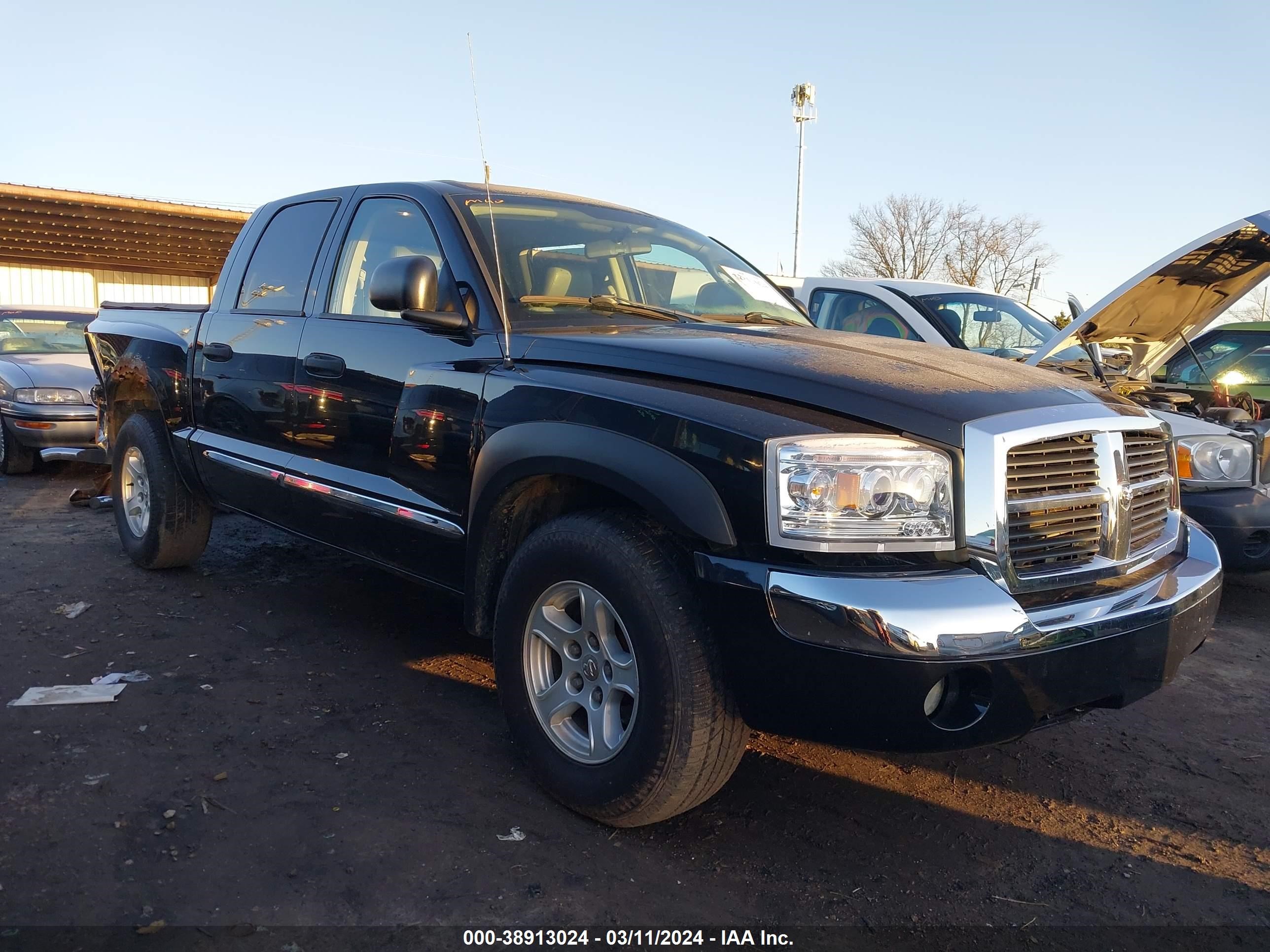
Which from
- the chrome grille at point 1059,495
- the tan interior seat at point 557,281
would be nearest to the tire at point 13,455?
the tan interior seat at point 557,281

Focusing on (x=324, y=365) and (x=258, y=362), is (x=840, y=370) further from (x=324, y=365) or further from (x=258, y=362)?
(x=258, y=362)

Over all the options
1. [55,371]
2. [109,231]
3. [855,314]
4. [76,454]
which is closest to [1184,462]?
[855,314]

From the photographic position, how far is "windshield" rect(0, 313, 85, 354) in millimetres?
9547

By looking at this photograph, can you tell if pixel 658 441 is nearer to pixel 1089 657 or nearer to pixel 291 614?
pixel 1089 657

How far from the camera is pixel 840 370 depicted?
264cm

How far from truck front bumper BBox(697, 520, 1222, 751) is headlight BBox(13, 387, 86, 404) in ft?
25.9

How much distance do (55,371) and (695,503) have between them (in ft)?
26.7

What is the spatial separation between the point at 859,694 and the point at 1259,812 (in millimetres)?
1640

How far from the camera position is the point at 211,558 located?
5.73m

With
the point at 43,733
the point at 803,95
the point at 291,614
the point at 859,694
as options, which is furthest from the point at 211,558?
the point at 803,95

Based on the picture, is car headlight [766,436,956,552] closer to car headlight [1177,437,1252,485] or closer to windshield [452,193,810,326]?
windshield [452,193,810,326]

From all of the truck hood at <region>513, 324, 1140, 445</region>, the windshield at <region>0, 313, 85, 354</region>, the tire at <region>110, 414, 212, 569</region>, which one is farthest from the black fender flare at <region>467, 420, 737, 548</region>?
the windshield at <region>0, 313, 85, 354</region>

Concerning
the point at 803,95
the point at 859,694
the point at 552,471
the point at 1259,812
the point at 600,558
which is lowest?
the point at 1259,812

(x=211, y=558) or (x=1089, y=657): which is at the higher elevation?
(x=1089, y=657)
